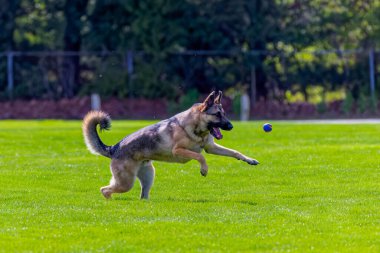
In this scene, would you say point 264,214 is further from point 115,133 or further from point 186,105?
point 186,105

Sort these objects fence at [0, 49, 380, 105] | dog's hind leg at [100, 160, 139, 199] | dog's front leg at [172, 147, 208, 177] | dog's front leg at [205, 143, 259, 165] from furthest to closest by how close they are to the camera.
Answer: fence at [0, 49, 380, 105]
dog's front leg at [205, 143, 259, 165]
dog's front leg at [172, 147, 208, 177]
dog's hind leg at [100, 160, 139, 199]

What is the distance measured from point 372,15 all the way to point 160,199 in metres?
24.1

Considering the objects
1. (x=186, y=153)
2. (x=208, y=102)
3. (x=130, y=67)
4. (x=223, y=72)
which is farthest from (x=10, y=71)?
(x=186, y=153)

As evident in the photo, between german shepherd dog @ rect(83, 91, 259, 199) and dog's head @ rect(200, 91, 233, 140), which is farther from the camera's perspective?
dog's head @ rect(200, 91, 233, 140)

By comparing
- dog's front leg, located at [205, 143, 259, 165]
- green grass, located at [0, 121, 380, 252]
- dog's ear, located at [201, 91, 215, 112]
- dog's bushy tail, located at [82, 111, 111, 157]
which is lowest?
green grass, located at [0, 121, 380, 252]

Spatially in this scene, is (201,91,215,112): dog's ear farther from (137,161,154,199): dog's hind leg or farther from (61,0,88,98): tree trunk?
(61,0,88,98): tree trunk

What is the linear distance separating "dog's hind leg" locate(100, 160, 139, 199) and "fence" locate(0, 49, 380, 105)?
2264cm

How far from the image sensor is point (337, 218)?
1032cm

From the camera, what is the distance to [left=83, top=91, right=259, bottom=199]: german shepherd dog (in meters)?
12.2

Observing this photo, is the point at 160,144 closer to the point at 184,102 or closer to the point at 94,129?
the point at 94,129

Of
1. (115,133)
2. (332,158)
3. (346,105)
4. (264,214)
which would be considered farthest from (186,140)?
(346,105)

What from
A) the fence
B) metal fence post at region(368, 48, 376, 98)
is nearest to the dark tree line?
the fence

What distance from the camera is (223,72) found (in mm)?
35875

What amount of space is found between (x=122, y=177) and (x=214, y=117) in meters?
1.42
